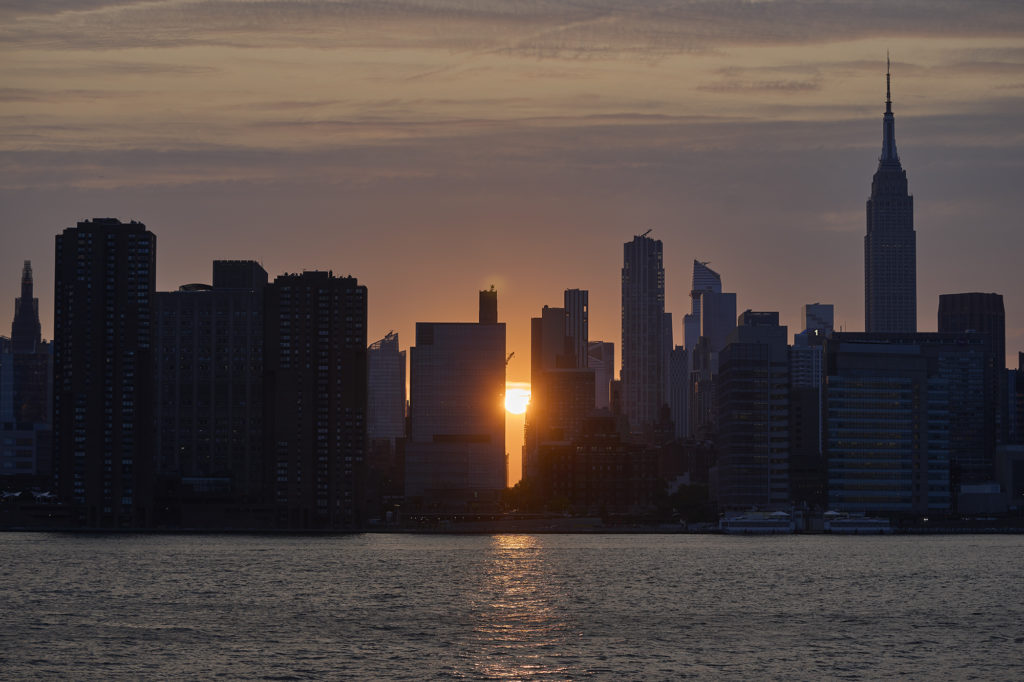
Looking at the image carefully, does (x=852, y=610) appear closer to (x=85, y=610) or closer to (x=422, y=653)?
(x=422, y=653)

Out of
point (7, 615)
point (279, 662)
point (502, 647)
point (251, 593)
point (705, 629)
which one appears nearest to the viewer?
point (279, 662)

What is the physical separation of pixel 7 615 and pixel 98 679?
158 feet

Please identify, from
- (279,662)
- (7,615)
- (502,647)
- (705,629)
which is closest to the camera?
(279,662)

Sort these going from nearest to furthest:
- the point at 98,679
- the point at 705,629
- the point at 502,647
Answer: the point at 98,679 → the point at 502,647 → the point at 705,629

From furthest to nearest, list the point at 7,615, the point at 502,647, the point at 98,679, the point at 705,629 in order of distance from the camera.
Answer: the point at 7,615 < the point at 705,629 < the point at 502,647 < the point at 98,679

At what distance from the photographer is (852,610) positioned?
17750 centimetres

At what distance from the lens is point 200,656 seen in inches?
5359

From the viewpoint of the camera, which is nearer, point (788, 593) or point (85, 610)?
point (85, 610)

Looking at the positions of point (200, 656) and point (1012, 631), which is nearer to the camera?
point (200, 656)

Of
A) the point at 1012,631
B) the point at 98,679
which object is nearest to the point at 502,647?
the point at 98,679

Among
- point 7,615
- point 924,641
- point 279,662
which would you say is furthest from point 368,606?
point 924,641

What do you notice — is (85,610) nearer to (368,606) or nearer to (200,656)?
(368,606)

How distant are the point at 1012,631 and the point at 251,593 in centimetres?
8177

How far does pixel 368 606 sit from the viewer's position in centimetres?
17800
